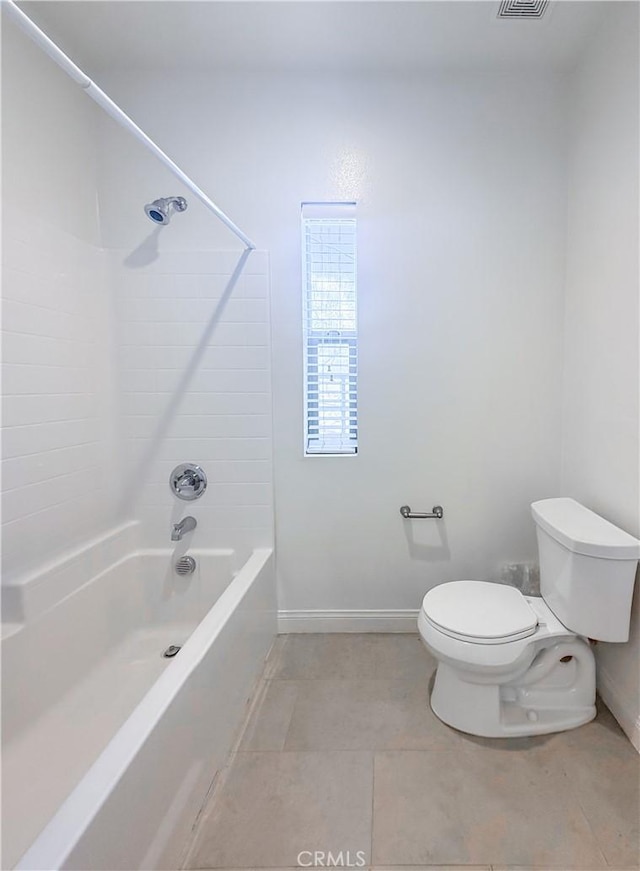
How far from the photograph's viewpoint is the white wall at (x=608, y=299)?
1.48 m

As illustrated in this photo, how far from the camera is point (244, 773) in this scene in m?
1.35

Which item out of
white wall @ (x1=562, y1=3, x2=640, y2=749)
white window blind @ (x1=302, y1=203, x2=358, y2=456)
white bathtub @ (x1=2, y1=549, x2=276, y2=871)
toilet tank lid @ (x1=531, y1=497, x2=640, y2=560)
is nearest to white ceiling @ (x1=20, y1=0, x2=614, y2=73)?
white wall @ (x1=562, y1=3, x2=640, y2=749)

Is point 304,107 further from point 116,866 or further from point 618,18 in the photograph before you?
point 116,866

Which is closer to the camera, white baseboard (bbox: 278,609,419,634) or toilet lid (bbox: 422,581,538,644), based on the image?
toilet lid (bbox: 422,581,538,644)

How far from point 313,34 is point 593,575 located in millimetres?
2298

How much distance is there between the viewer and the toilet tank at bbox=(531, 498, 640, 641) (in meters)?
1.40

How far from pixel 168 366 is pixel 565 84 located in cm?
218

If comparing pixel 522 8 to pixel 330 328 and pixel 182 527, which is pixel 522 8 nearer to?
pixel 330 328

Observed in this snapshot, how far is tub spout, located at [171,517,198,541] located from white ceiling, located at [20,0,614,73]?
204 cm

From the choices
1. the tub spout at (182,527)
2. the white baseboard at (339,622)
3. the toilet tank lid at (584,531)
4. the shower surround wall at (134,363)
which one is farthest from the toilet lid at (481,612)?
the tub spout at (182,527)

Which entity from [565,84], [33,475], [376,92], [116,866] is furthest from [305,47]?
[116,866]

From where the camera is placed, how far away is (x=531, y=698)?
5.00 feet

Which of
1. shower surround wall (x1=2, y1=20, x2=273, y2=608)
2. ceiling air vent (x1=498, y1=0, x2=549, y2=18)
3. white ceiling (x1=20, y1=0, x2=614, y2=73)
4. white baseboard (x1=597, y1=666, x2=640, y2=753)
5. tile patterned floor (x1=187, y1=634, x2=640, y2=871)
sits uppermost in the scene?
white ceiling (x1=20, y1=0, x2=614, y2=73)

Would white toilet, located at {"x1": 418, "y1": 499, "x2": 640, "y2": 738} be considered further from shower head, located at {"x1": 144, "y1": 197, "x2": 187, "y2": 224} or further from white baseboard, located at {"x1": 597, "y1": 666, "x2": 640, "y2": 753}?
shower head, located at {"x1": 144, "y1": 197, "x2": 187, "y2": 224}
